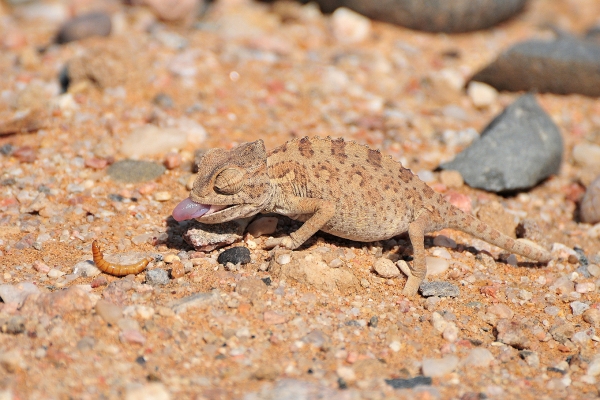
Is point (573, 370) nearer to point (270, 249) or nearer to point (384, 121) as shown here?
point (270, 249)

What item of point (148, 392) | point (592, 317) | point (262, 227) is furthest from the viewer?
point (262, 227)

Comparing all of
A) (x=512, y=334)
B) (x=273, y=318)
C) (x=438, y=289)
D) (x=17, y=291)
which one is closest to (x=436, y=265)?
(x=438, y=289)

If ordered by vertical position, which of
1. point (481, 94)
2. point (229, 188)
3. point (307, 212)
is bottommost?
point (481, 94)

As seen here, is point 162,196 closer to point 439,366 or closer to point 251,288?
point 251,288

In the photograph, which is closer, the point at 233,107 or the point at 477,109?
the point at 233,107

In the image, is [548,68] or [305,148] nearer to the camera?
[305,148]

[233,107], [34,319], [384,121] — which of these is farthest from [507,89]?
[34,319]
